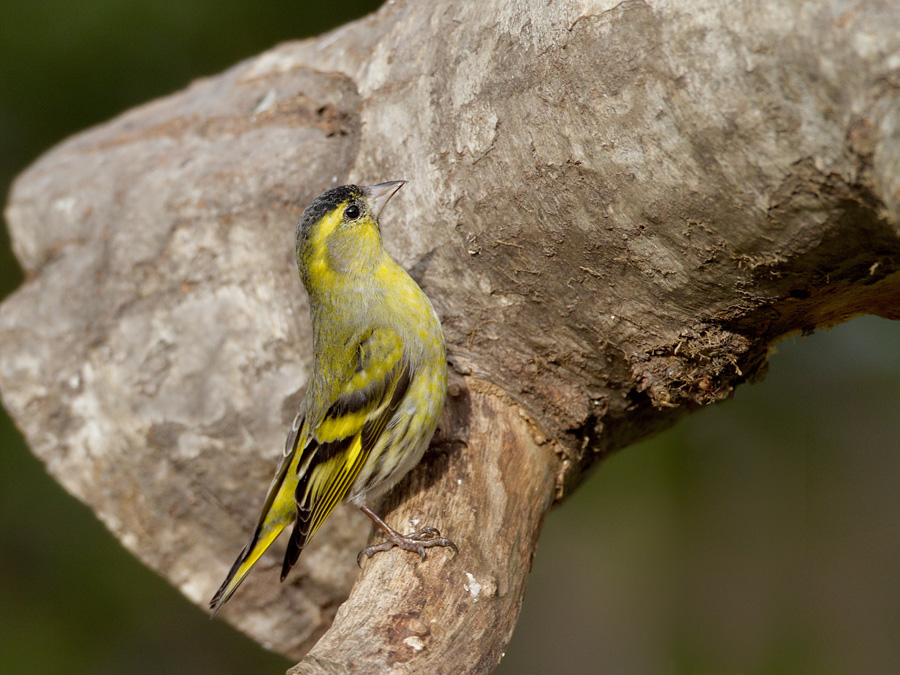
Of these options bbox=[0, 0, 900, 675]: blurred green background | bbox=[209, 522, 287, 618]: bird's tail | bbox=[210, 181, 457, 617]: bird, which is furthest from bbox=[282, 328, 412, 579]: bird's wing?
bbox=[0, 0, 900, 675]: blurred green background

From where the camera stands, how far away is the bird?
9.00ft

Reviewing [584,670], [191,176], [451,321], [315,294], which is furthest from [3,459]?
[584,670]

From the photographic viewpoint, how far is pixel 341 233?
9.29 feet

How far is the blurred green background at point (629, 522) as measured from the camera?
520 centimetres

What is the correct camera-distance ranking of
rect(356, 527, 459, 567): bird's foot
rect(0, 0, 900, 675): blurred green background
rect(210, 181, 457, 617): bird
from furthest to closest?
rect(0, 0, 900, 675): blurred green background < rect(210, 181, 457, 617): bird < rect(356, 527, 459, 567): bird's foot

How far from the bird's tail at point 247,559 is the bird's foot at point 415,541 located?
54cm

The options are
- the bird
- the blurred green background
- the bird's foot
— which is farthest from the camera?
the blurred green background

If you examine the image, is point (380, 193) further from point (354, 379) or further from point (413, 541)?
point (413, 541)

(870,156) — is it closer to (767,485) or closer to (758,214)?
(758,214)

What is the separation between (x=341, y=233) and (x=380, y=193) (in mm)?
212

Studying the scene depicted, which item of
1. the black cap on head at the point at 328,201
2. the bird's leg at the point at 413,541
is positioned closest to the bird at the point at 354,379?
the black cap on head at the point at 328,201

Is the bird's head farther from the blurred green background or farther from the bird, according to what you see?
the blurred green background

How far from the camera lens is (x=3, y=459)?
Answer: 533cm

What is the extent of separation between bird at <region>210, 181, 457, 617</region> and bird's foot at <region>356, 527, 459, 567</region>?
10.2 inches
